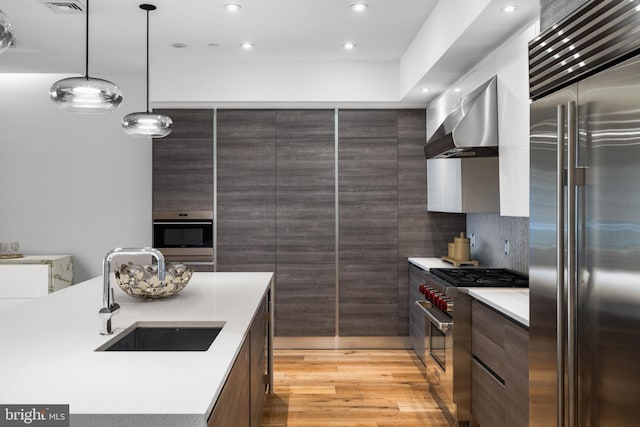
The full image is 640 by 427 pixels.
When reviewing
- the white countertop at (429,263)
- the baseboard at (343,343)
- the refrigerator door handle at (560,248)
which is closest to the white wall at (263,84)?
the white countertop at (429,263)

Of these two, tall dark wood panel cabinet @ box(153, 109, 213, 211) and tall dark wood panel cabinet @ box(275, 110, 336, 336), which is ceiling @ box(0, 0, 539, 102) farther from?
tall dark wood panel cabinet @ box(275, 110, 336, 336)

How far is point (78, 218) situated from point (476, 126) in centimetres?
417

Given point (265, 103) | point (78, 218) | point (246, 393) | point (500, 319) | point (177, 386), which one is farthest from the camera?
point (78, 218)

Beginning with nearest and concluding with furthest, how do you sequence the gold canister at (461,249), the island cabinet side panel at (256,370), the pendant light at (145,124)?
the island cabinet side panel at (256,370)
the pendant light at (145,124)
the gold canister at (461,249)

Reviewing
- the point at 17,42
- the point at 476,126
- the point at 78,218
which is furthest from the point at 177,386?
the point at 78,218

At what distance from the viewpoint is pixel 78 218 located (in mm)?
5523

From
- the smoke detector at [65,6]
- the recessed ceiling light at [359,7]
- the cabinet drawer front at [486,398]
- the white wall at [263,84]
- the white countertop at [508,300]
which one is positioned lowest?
the cabinet drawer front at [486,398]

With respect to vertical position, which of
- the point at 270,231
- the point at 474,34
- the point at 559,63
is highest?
the point at 474,34

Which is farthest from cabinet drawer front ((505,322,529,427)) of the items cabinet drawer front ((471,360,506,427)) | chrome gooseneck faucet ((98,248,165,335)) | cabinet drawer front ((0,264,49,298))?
cabinet drawer front ((0,264,49,298))

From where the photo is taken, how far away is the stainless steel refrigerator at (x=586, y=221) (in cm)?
141

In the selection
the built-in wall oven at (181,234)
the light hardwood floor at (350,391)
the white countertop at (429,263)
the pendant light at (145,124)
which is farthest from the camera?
the built-in wall oven at (181,234)

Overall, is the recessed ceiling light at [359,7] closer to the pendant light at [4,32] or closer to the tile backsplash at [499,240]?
the tile backsplash at [499,240]

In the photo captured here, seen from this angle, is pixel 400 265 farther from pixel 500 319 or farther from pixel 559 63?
pixel 559 63

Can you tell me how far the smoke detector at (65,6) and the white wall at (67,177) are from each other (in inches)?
73.6
